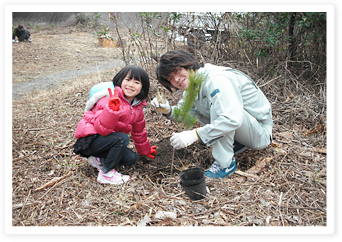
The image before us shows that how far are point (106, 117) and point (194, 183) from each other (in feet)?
2.63

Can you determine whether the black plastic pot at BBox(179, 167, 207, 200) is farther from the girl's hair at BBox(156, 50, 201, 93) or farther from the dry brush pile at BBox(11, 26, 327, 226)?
the girl's hair at BBox(156, 50, 201, 93)

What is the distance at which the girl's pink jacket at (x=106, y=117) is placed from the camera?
72.6 inches

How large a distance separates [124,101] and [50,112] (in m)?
1.91

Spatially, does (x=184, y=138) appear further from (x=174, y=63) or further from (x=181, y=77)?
(x=174, y=63)

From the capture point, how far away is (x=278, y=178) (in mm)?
2041

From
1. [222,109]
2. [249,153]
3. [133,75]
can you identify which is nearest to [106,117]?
[133,75]

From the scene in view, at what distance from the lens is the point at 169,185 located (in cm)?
202

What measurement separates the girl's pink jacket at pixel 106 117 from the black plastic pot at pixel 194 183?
0.66 metres

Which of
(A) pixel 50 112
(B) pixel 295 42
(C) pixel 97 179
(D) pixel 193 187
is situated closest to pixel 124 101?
(C) pixel 97 179

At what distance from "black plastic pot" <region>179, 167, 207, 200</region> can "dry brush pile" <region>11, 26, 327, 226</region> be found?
5 cm

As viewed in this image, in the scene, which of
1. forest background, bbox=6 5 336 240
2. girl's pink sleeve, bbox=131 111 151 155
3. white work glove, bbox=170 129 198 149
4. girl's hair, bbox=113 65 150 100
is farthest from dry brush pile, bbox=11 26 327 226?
girl's hair, bbox=113 65 150 100

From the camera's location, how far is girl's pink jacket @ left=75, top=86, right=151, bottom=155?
184cm

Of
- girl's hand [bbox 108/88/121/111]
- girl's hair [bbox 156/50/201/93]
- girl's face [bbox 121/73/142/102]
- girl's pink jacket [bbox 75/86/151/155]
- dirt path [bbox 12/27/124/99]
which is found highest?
dirt path [bbox 12/27/124/99]
